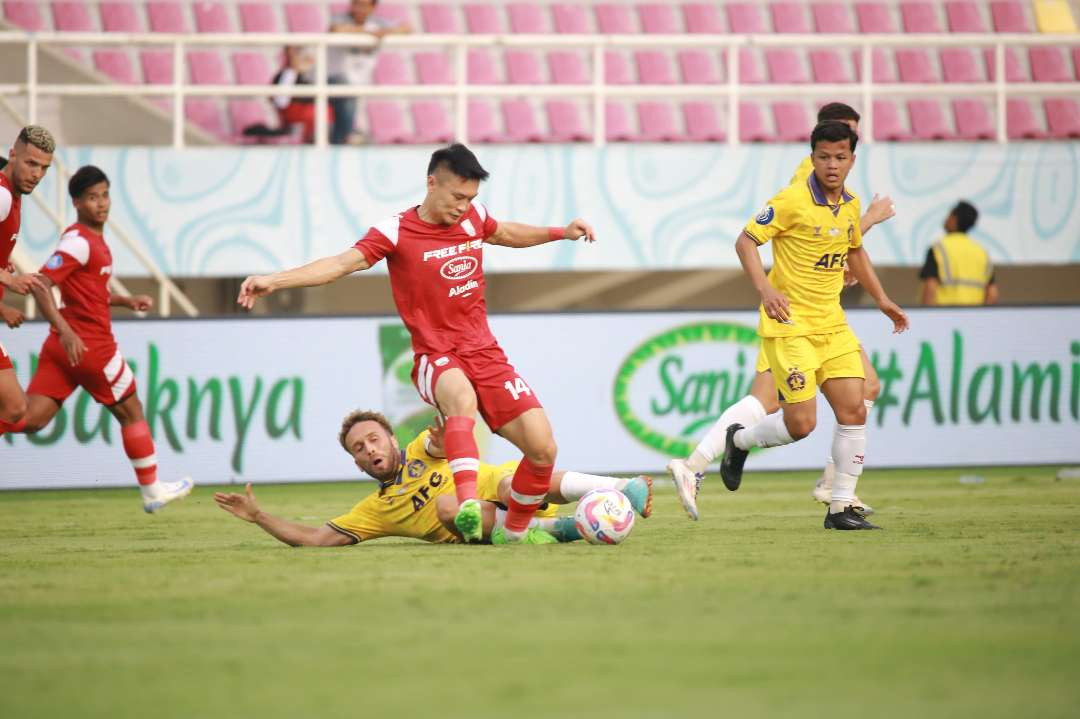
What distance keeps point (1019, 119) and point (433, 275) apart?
1253cm

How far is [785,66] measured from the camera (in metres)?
18.5

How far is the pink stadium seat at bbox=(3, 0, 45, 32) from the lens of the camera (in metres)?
17.0

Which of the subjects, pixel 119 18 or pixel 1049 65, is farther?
pixel 1049 65

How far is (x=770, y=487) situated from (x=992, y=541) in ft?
15.2

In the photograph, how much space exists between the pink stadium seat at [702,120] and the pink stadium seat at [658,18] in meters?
1.14

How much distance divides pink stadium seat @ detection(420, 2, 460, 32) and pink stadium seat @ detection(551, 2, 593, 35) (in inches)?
46.3

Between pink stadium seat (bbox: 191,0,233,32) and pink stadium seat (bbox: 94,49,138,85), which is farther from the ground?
pink stadium seat (bbox: 191,0,233,32)

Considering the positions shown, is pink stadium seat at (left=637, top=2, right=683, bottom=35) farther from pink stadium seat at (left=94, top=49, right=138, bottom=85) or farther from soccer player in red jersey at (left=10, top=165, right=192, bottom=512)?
soccer player in red jersey at (left=10, top=165, right=192, bottom=512)

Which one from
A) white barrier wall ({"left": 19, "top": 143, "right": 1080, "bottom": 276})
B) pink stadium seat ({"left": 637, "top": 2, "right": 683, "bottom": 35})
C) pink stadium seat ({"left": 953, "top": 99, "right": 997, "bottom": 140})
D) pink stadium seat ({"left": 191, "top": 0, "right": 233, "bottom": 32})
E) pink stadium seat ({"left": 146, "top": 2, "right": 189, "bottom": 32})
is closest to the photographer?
white barrier wall ({"left": 19, "top": 143, "right": 1080, "bottom": 276})

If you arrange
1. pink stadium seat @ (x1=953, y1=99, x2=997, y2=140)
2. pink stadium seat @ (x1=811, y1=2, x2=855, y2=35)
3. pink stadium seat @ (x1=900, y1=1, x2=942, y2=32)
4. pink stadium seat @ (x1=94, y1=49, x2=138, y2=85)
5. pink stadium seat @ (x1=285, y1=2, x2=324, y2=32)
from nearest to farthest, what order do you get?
pink stadium seat @ (x1=94, y1=49, x2=138, y2=85) → pink stadium seat @ (x1=285, y1=2, x2=324, y2=32) → pink stadium seat @ (x1=953, y1=99, x2=997, y2=140) → pink stadium seat @ (x1=811, y1=2, x2=855, y2=35) → pink stadium seat @ (x1=900, y1=1, x2=942, y2=32)

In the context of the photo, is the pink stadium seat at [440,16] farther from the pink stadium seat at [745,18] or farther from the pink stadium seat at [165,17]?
the pink stadium seat at [745,18]

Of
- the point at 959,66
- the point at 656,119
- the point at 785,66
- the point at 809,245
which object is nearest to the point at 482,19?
the point at 656,119

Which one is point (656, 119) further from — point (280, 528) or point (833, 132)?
point (280, 528)

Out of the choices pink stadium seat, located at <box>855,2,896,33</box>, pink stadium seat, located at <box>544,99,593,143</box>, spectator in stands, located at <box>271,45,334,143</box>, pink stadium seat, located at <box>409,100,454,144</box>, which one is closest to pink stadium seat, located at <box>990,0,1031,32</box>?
pink stadium seat, located at <box>855,2,896,33</box>
